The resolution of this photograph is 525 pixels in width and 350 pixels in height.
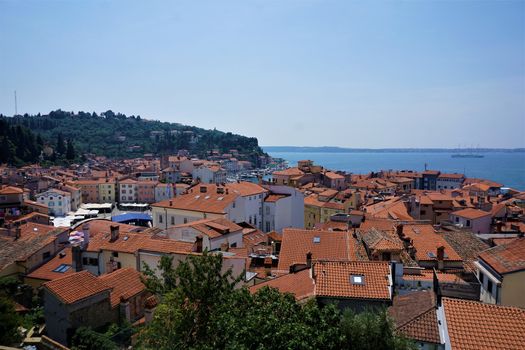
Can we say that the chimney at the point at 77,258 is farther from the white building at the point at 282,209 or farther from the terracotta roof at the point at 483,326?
the white building at the point at 282,209

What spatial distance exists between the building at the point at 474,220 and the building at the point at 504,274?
2890 centimetres

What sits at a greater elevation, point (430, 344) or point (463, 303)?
point (463, 303)

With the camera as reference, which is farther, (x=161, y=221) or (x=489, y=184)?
(x=489, y=184)

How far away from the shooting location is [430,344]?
10.4 metres

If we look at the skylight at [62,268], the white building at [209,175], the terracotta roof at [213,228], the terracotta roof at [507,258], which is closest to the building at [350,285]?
the terracotta roof at [507,258]

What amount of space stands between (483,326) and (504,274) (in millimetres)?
6596

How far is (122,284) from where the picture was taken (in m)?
19.7

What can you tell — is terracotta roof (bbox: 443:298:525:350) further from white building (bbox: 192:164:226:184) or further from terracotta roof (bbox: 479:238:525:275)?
white building (bbox: 192:164:226:184)

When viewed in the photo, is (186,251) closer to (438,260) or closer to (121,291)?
(121,291)

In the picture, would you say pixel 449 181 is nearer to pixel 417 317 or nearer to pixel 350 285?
pixel 350 285

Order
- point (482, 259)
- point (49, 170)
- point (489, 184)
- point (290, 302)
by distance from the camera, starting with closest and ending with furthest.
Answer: point (290, 302)
point (482, 259)
point (489, 184)
point (49, 170)

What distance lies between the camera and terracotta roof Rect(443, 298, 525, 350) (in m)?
9.20

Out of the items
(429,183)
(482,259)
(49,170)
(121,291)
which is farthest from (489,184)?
(49,170)

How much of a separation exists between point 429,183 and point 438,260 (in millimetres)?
99175
